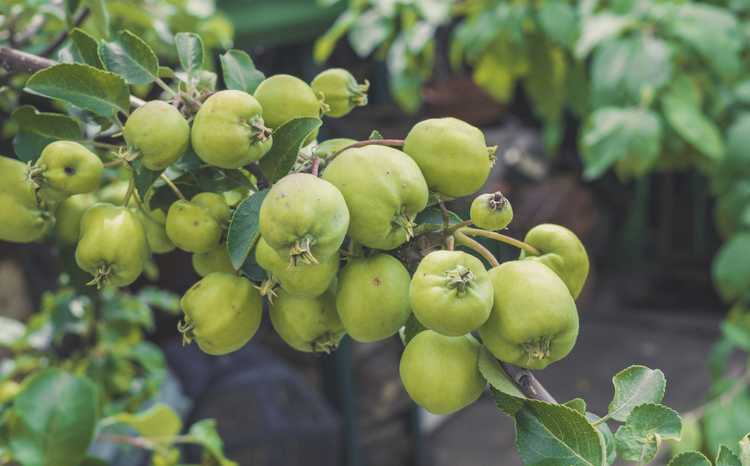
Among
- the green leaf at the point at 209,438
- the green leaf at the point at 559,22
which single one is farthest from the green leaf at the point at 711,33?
the green leaf at the point at 209,438

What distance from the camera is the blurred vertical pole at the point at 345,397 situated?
94.5 inches

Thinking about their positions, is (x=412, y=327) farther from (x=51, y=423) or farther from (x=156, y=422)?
(x=156, y=422)

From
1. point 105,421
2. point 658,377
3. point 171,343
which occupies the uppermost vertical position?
point 658,377

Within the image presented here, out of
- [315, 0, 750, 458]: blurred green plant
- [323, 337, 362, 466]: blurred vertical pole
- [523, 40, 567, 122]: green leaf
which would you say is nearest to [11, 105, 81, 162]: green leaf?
[315, 0, 750, 458]: blurred green plant

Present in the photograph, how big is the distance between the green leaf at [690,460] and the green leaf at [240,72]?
36 cm

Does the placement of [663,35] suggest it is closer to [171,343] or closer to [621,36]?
[621,36]

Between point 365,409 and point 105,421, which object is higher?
point 105,421

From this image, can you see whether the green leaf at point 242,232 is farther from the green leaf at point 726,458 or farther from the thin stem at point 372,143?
the green leaf at point 726,458

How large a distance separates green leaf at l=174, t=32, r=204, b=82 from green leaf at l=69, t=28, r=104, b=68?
0.06 m

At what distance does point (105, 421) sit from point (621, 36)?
4.83 feet

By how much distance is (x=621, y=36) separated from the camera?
6.14 feet

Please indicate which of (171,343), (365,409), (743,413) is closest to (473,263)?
(743,413)

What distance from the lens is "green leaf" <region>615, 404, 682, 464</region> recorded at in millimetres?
456

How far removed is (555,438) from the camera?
0.43m
